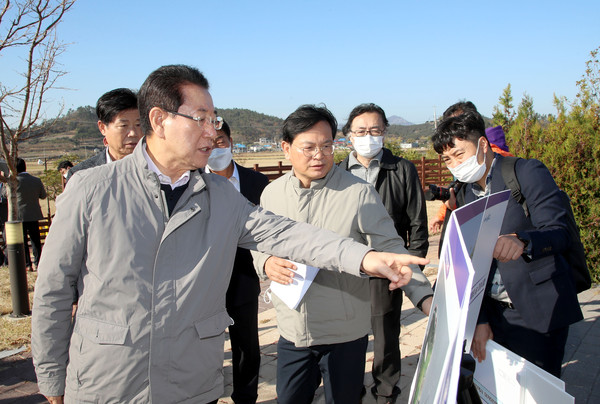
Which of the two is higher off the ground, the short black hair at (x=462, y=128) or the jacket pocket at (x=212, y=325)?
the short black hair at (x=462, y=128)

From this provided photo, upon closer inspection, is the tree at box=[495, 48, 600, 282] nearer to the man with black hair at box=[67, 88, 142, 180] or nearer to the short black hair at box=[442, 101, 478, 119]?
the short black hair at box=[442, 101, 478, 119]

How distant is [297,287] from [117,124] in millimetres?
1882

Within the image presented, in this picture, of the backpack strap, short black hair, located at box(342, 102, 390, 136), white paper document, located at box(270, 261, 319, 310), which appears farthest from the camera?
short black hair, located at box(342, 102, 390, 136)

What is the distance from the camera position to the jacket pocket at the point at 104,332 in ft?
5.59

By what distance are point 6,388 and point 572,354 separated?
205 inches

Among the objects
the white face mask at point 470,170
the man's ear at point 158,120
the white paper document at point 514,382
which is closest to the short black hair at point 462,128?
the white face mask at point 470,170

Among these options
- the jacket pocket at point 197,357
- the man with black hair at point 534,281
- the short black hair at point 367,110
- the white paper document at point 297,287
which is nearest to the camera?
the jacket pocket at point 197,357

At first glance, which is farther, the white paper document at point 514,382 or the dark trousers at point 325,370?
the dark trousers at point 325,370

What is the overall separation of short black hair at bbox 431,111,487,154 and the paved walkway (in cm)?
220

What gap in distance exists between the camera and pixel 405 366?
14.0 feet

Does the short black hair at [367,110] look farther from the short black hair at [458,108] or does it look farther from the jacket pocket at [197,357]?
the jacket pocket at [197,357]

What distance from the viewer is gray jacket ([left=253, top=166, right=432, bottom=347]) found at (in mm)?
2520

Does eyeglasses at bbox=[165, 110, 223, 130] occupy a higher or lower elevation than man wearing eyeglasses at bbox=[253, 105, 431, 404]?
higher

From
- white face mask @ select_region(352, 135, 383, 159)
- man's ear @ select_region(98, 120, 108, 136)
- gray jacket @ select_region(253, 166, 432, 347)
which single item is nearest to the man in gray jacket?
gray jacket @ select_region(253, 166, 432, 347)
